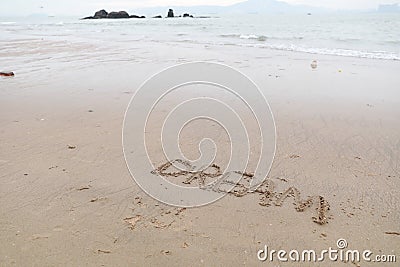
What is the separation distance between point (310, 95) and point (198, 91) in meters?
2.18

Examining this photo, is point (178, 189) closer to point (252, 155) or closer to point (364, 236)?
point (252, 155)

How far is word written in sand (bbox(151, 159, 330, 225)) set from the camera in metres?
2.86

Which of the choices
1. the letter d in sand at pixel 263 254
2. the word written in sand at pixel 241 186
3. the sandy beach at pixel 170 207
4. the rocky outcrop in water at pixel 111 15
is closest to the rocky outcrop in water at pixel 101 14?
the rocky outcrop in water at pixel 111 15

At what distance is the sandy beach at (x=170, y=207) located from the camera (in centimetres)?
236

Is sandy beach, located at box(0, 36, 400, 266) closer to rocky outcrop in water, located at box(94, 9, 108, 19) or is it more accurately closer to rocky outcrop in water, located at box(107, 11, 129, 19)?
rocky outcrop in water, located at box(107, 11, 129, 19)

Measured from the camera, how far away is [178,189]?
3092 mm

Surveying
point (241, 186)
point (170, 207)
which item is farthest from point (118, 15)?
point (170, 207)

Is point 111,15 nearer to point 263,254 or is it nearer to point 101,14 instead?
point 101,14

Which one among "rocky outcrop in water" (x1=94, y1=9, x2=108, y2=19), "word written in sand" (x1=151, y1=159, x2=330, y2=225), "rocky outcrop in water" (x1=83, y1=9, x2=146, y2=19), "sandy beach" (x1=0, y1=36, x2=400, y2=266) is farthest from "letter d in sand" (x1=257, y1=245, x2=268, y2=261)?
"rocky outcrop in water" (x1=94, y1=9, x2=108, y2=19)

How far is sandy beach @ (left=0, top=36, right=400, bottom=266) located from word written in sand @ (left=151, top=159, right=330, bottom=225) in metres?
0.07

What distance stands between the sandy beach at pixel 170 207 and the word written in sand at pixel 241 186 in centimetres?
7

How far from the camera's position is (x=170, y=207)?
283 centimetres

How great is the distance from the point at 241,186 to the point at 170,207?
0.75m

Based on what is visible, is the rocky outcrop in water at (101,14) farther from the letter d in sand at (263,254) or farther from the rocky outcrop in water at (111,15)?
the letter d in sand at (263,254)
